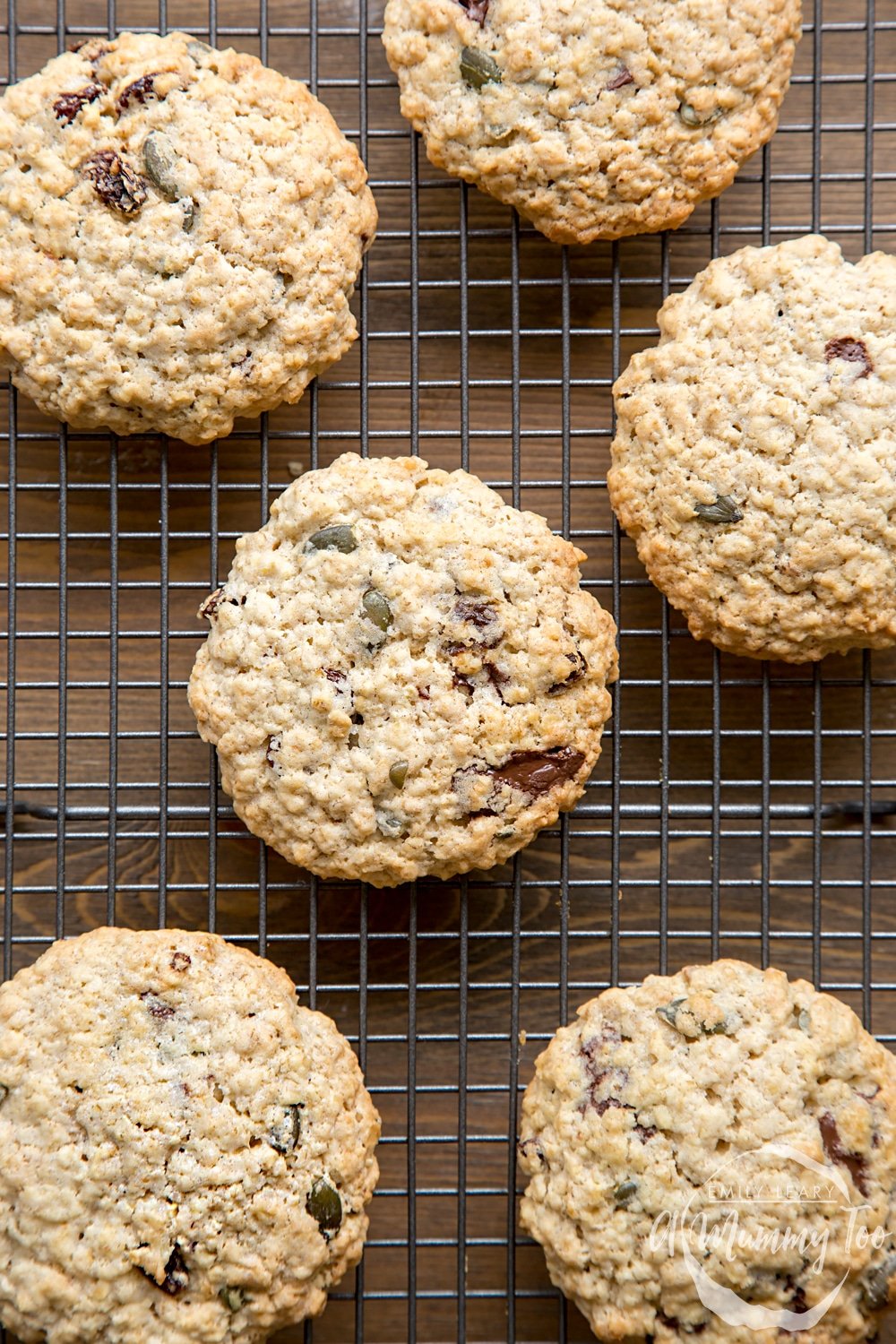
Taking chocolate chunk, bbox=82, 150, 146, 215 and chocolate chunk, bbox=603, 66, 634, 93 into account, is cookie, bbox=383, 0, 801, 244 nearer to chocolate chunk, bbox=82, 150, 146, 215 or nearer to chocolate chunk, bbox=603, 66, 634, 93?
chocolate chunk, bbox=603, 66, 634, 93

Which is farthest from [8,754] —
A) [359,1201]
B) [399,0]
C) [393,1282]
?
[399,0]

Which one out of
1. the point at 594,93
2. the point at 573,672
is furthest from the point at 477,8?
the point at 573,672

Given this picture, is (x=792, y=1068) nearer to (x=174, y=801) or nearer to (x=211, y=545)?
(x=174, y=801)

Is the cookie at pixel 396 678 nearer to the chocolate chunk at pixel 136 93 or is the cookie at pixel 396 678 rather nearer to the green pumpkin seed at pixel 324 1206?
the green pumpkin seed at pixel 324 1206


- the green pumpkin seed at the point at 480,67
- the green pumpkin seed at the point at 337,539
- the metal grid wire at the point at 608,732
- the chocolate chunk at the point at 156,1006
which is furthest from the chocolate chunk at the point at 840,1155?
the green pumpkin seed at the point at 480,67

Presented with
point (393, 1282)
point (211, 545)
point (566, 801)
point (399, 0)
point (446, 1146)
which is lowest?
point (393, 1282)

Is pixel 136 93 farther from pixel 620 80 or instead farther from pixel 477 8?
pixel 620 80
